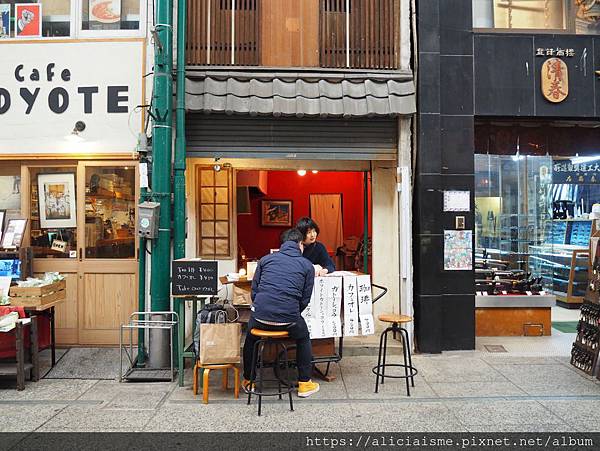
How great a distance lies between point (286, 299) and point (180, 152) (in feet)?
9.44

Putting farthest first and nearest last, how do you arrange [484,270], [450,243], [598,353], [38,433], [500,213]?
[500,213]
[484,270]
[450,243]
[598,353]
[38,433]

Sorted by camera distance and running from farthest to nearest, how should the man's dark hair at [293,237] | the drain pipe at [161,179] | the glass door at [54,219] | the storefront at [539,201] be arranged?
the storefront at [539,201] → the glass door at [54,219] → the drain pipe at [161,179] → the man's dark hair at [293,237]

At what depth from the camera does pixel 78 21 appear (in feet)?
26.2

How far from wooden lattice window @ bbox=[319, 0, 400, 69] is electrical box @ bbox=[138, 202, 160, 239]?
3592 millimetres

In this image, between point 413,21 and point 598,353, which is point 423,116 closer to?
point 413,21

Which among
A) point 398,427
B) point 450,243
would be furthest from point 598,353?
point 398,427

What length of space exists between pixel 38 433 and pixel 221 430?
1.78m

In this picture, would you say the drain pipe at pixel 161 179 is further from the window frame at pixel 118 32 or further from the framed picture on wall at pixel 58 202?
the framed picture on wall at pixel 58 202

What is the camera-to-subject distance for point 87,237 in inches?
311

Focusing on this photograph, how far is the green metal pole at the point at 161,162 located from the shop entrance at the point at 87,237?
104 cm

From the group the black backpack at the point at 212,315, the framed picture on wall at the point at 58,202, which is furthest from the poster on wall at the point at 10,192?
the black backpack at the point at 212,315

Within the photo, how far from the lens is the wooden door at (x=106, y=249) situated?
25.7 feet

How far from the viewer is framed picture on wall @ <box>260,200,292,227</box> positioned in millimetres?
11477

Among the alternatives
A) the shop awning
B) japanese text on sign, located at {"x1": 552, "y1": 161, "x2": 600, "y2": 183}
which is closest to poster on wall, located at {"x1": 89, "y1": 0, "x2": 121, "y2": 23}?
the shop awning
